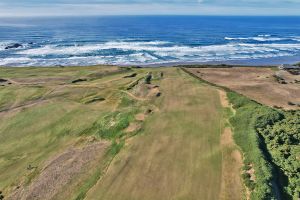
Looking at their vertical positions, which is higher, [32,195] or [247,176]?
[247,176]

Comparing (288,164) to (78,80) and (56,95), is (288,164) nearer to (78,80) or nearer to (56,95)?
(56,95)

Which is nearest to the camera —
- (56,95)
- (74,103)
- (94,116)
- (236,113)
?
(236,113)

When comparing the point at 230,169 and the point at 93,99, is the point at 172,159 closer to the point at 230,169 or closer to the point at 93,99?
the point at 230,169

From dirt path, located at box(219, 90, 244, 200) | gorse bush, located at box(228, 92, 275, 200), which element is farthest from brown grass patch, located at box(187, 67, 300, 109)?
dirt path, located at box(219, 90, 244, 200)

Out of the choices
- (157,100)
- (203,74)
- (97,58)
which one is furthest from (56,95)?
(97,58)

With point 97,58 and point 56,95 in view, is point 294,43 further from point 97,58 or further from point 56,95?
point 56,95

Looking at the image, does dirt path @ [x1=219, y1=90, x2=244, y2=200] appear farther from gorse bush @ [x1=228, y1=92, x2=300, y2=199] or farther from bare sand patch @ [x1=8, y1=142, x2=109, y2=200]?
bare sand patch @ [x1=8, y1=142, x2=109, y2=200]

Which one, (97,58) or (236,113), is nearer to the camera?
(236,113)

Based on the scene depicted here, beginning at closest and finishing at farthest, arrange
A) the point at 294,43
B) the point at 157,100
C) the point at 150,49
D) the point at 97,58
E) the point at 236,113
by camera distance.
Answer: the point at 236,113 < the point at 157,100 < the point at 97,58 < the point at 150,49 < the point at 294,43
